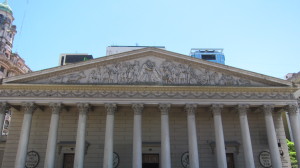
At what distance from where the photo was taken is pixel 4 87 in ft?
63.0

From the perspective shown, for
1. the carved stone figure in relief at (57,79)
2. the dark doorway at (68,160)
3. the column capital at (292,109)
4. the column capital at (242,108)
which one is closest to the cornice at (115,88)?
the carved stone figure in relief at (57,79)

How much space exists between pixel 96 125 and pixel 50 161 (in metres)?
4.68

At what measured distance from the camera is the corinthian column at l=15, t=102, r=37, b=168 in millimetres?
17438

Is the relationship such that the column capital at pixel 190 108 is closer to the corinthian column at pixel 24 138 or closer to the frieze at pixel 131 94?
the frieze at pixel 131 94

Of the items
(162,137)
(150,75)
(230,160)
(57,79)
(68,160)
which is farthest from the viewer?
(230,160)

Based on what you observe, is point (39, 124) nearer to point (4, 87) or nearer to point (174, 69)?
point (4, 87)

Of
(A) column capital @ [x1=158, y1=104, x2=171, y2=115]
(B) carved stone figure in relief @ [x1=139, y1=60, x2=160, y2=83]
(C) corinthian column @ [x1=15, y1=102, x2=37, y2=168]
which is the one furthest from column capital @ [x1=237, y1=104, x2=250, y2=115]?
(C) corinthian column @ [x1=15, y1=102, x2=37, y2=168]

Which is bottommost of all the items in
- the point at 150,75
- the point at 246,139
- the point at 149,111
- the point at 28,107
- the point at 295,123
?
the point at 246,139

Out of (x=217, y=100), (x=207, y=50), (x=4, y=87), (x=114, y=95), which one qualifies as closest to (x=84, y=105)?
(x=114, y=95)

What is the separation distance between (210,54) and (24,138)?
36124mm

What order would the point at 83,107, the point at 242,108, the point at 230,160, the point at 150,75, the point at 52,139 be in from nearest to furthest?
the point at 52,139, the point at 83,107, the point at 242,108, the point at 150,75, the point at 230,160

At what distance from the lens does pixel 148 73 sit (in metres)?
20.2

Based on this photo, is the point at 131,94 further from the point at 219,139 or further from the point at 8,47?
the point at 8,47

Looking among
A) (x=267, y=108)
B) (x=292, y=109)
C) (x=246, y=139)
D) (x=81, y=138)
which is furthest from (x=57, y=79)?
(x=292, y=109)
